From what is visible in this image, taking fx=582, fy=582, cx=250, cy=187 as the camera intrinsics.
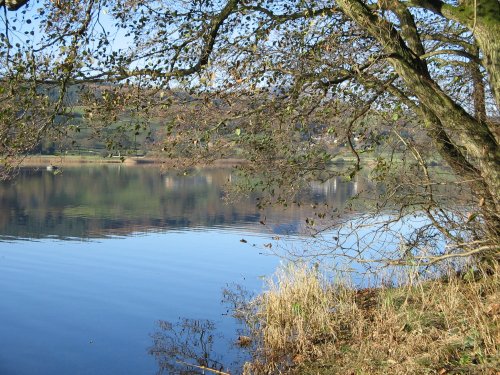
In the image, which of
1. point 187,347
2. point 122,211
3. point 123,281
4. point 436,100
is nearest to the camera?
point 436,100

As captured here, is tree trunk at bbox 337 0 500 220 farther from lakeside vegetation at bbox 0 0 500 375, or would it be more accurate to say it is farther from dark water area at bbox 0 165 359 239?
dark water area at bbox 0 165 359 239

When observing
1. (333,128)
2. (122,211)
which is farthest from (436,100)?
(122,211)

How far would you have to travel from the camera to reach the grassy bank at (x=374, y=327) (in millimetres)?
6027

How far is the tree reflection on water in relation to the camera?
349 inches

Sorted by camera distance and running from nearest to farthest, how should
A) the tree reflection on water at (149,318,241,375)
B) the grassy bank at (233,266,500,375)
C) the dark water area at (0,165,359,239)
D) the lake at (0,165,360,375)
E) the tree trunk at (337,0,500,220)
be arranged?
the grassy bank at (233,266,500,375)
the tree trunk at (337,0,500,220)
the tree reflection on water at (149,318,241,375)
the lake at (0,165,360,375)
the dark water area at (0,165,359,239)

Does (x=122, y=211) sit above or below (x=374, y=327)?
below

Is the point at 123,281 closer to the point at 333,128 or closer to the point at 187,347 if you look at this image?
the point at 187,347

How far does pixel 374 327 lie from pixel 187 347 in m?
3.43

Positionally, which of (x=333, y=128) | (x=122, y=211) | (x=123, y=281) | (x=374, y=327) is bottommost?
(x=123, y=281)

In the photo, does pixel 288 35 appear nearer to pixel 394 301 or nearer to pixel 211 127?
pixel 211 127

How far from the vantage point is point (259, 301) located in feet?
36.5

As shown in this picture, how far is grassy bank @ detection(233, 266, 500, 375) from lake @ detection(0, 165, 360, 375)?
92 cm

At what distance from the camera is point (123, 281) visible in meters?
15.0

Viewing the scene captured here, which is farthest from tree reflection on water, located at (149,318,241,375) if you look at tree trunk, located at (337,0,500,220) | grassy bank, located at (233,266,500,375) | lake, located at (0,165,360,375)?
tree trunk, located at (337,0,500,220)
